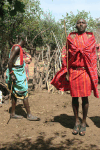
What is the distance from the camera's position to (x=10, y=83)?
4.32 metres

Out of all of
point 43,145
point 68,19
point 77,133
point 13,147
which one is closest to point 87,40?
point 77,133

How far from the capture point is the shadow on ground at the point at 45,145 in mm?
2930

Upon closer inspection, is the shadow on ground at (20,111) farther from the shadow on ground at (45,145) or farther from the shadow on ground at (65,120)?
the shadow on ground at (45,145)

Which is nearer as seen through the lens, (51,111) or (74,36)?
(74,36)

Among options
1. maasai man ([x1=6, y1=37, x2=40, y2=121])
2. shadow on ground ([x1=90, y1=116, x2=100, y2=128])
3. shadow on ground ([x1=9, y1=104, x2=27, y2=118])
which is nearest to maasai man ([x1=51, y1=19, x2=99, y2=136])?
shadow on ground ([x1=90, y1=116, x2=100, y2=128])

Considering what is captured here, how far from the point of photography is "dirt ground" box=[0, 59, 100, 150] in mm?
3024

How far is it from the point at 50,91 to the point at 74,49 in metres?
3.79

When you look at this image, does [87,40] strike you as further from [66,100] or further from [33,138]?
[66,100]

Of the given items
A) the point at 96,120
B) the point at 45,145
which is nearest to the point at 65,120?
the point at 96,120

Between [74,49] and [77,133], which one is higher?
[74,49]

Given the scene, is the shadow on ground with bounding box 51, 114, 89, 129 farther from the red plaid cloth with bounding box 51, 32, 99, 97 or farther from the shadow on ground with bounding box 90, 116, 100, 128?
the red plaid cloth with bounding box 51, 32, 99, 97

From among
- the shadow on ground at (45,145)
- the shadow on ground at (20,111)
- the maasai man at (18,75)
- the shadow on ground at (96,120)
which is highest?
the maasai man at (18,75)

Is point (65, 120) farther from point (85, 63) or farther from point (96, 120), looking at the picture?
point (85, 63)

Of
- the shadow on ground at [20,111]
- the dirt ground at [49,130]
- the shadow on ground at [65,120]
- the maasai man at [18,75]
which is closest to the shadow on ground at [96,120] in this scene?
the dirt ground at [49,130]
